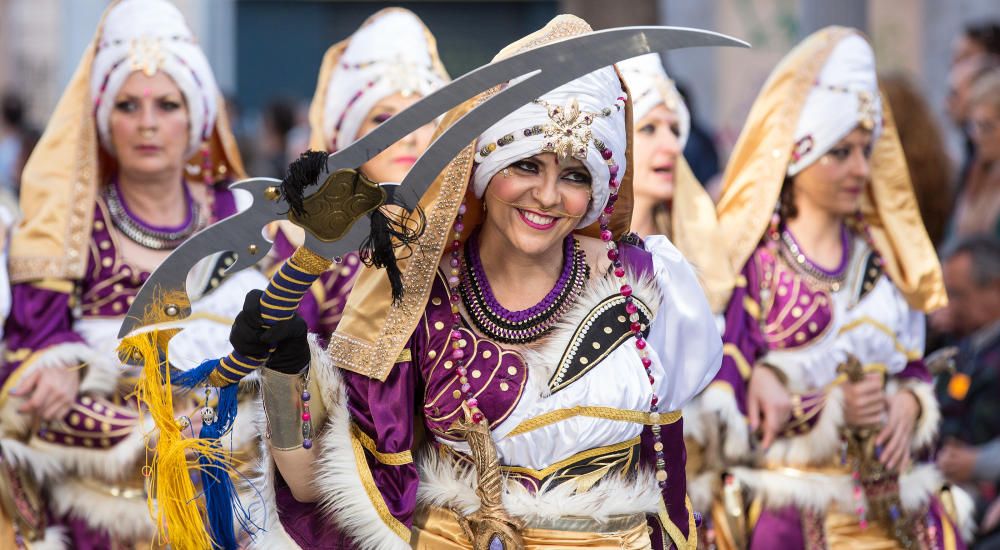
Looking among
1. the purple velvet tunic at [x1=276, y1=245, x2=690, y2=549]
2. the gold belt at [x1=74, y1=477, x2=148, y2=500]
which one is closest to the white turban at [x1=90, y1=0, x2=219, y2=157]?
the gold belt at [x1=74, y1=477, x2=148, y2=500]

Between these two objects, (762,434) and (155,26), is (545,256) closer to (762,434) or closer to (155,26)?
(762,434)

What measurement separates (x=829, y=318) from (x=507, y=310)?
182cm

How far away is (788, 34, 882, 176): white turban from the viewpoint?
534 cm

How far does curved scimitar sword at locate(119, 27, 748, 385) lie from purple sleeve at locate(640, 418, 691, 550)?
98 cm

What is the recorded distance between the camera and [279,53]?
23.7 meters

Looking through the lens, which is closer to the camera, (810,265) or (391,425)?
(391,425)

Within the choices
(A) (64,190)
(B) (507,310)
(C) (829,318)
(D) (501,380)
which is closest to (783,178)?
(C) (829,318)

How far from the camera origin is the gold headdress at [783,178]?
→ 5.41m

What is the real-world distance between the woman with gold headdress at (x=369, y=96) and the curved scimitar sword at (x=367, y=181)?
6.49 ft

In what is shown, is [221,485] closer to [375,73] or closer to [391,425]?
[391,425]

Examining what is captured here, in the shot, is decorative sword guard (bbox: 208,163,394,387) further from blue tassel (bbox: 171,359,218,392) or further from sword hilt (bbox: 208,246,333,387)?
blue tassel (bbox: 171,359,218,392)


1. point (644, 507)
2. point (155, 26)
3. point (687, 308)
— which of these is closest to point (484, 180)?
point (687, 308)

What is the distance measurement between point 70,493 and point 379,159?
61.7 inches

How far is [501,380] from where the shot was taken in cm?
378
